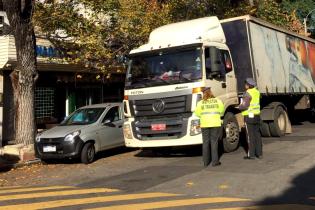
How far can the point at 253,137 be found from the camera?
1115 centimetres

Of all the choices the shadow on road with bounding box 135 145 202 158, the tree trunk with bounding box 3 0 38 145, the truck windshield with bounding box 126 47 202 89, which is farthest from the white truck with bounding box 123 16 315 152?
the tree trunk with bounding box 3 0 38 145

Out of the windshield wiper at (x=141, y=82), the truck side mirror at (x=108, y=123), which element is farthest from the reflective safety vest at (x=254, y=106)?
the truck side mirror at (x=108, y=123)

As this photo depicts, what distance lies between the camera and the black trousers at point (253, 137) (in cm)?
1113

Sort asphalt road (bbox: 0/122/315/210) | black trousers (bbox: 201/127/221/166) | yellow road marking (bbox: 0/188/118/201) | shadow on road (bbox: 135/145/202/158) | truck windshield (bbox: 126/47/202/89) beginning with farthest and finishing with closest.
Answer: shadow on road (bbox: 135/145/202/158), truck windshield (bbox: 126/47/202/89), black trousers (bbox: 201/127/221/166), yellow road marking (bbox: 0/188/118/201), asphalt road (bbox: 0/122/315/210)

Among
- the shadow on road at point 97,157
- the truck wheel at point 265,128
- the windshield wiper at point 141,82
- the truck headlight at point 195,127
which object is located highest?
the windshield wiper at point 141,82

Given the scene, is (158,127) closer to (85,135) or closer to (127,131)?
(127,131)

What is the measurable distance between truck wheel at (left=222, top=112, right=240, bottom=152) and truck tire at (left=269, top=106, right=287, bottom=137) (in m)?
2.81

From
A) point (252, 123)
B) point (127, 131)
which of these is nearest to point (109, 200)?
point (127, 131)

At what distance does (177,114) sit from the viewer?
11.6m

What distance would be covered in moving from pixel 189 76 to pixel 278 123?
16.3ft

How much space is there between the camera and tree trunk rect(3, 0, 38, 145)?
14258mm

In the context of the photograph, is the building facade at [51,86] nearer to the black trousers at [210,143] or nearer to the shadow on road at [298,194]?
the black trousers at [210,143]

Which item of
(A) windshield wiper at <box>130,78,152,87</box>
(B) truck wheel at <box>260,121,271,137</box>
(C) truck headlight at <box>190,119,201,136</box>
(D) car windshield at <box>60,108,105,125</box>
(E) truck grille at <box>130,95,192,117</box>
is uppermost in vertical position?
(A) windshield wiper at <box>130,78,152,87</box>

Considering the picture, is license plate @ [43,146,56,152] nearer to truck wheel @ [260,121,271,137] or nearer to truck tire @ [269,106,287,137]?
truck wheel @ [260,121,271,137]
